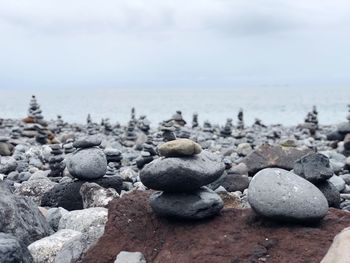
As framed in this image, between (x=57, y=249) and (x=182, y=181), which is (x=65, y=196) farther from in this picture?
(x=182, y=181)

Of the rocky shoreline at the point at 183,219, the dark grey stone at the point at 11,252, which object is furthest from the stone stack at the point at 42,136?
the dark grey stone at the point at 11,252

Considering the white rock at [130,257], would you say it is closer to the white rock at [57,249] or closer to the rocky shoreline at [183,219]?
the rocky shoreline at [183,219]

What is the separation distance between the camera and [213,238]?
221 inches

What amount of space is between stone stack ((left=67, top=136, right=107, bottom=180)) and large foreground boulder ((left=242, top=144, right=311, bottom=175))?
4.49m

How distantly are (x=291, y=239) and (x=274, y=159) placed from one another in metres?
7.75

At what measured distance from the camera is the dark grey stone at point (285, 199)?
17.9 ft

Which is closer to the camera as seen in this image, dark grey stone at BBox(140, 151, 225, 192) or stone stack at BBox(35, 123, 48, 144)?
dark grey stone at BBox(140, 151, 225, 192)

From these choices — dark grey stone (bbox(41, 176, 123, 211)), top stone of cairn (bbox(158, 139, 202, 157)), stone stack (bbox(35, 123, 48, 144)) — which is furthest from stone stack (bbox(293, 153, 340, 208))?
stone stack (bbox(35, 123, 48, 144))

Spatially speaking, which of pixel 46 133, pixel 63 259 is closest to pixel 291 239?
pixel 63 259

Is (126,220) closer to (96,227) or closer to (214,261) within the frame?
(96,227)

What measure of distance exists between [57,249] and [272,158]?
7653 millimetres

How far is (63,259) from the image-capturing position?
19.2ft

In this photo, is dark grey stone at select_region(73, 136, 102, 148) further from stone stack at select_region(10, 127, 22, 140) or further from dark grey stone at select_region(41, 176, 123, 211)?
stone stack at select_region(10, 127, 22, 140)

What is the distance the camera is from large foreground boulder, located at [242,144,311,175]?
1294cm
